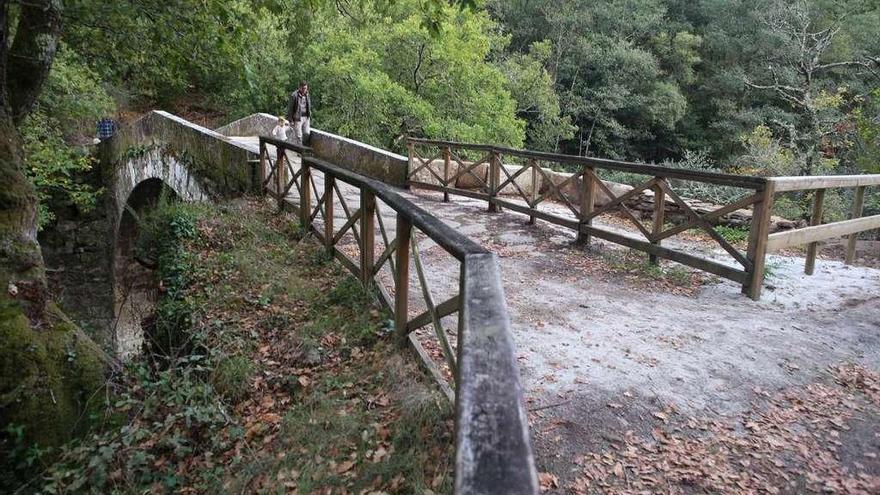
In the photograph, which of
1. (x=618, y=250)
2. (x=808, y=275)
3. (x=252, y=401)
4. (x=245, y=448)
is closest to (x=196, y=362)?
(x=252, y=401)

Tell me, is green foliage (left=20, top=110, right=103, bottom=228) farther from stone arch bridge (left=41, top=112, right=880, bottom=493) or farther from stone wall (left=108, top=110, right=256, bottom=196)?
stone arch bridge (left=41, top=112, right=880, bottom=493)

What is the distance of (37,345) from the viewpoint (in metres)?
4.43

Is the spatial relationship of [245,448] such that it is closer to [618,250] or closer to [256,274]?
[256,274]

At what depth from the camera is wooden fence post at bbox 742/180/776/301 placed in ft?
17.2

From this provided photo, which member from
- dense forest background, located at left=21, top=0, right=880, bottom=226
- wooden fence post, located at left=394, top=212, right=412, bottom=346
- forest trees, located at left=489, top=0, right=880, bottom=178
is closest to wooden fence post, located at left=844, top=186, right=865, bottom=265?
dense forest background, located at left=21, top=0, right=880, bottom=226

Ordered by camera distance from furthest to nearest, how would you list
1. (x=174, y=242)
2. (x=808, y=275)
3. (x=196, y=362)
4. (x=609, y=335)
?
(x=174, y=242), (x=808, y=275), (x=196, y=362), (x=609, y=335)

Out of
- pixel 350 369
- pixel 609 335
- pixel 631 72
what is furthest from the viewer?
pixel 631 72

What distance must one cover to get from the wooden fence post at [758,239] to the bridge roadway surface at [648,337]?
0.49ft

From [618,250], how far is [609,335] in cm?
311

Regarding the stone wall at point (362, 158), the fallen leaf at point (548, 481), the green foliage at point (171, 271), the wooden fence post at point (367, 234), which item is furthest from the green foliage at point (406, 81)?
the fallen leaf at point (548, 481)

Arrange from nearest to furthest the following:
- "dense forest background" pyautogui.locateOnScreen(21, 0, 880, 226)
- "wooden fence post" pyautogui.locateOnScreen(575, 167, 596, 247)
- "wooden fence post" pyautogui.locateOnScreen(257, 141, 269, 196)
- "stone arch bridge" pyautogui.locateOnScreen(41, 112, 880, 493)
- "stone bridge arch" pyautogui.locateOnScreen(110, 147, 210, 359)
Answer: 1. "stone arch bridge" pyautogui.locateOnScreen(41, 112, 880, 493)
2. "wooden fence post" pyautogui.locateOnScreen(575, 167, 596, 247)
3. "dense forest background" pyautogui.locateOnScreen(21, 0, 880, 226)
4. "wooden fence post" pyautogui.locateOnScreen(257, 141, 269, 196)
5. "stone bridge arch" pyautogui.locateOnScreen(110, 147, 210, 359)

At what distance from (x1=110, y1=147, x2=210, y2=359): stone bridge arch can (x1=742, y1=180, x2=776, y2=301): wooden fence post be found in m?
7.53

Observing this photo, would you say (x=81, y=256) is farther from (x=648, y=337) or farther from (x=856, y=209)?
(x=856, y=209)

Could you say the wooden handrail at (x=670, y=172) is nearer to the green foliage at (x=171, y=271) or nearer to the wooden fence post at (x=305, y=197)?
the wooden fence post at (x=305, y=197)
